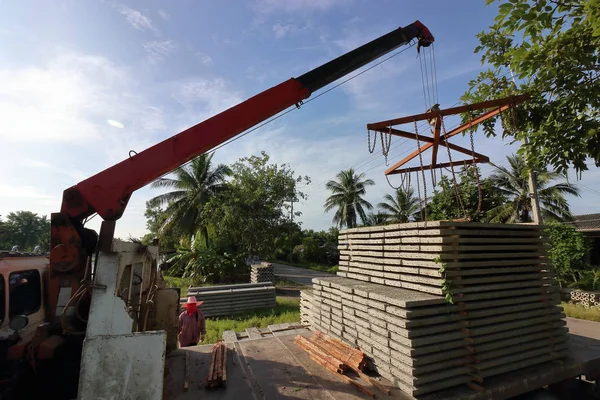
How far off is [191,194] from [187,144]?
2082 centimetres

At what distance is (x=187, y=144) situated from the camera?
449 centimetres

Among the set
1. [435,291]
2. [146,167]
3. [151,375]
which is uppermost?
[146,167]

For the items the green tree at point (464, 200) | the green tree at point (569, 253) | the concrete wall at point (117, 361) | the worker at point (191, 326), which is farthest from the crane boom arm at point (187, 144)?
the green tree at point (569, 253)

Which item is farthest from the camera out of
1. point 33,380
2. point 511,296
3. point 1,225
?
point 1,225

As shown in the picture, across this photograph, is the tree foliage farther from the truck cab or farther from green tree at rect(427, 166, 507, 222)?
the truck cab

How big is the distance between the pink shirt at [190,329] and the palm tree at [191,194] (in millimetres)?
16667

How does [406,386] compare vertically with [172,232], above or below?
below

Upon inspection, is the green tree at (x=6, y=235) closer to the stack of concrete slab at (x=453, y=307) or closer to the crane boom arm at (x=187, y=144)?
the crane boom arm at (x=187, y=144)

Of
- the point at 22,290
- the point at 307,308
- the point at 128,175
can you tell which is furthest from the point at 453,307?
the point at 22,290

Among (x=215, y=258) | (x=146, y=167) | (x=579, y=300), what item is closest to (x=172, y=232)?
(x=215, y=258)

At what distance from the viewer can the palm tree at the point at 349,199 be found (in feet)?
115

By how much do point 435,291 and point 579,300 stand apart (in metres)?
14.2

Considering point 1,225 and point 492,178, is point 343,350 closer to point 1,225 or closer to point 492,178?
point 492,178

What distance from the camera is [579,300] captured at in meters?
13.5
